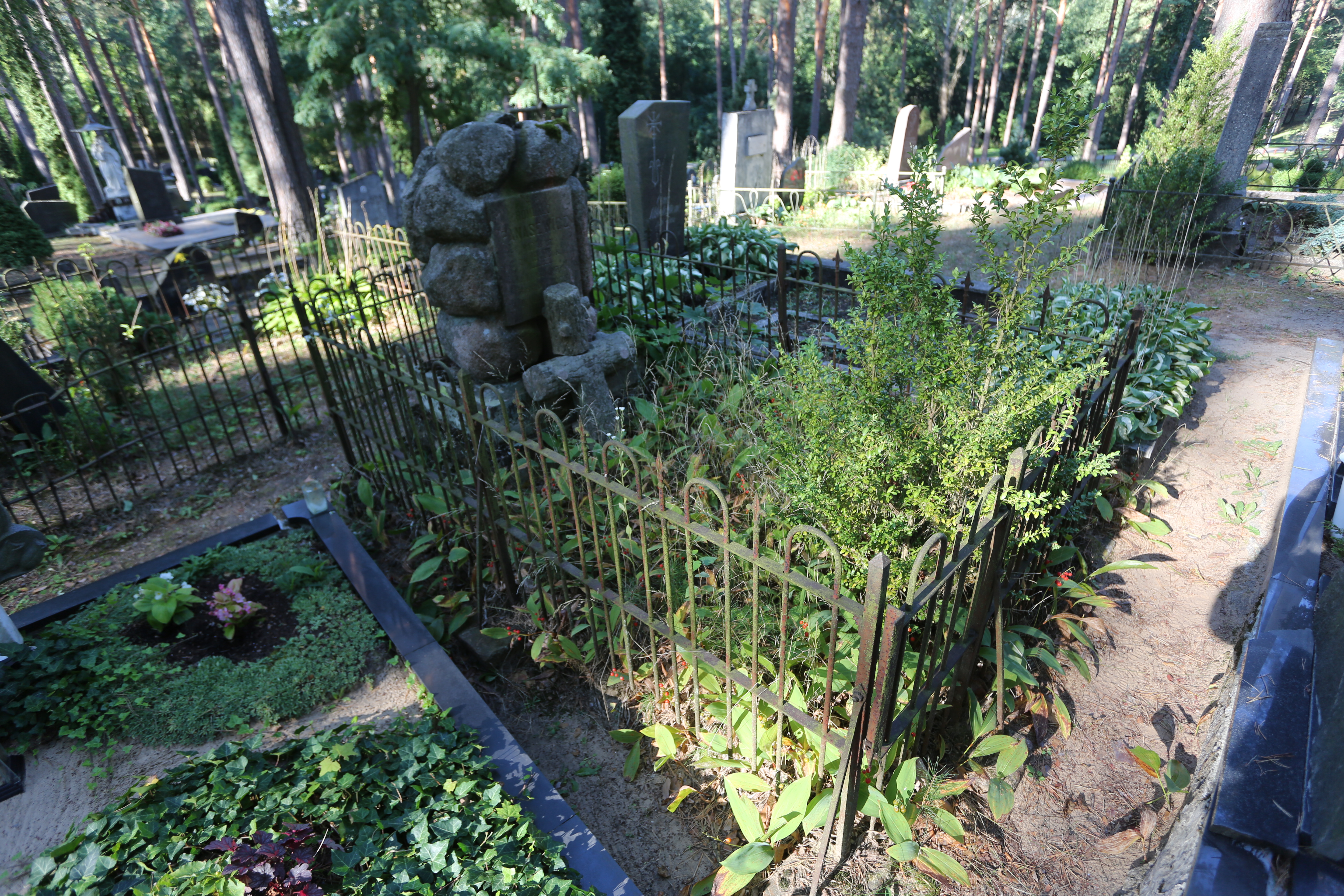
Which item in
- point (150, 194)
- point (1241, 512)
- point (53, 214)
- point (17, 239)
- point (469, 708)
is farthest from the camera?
point (53, 214)

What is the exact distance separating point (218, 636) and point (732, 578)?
2.26 m

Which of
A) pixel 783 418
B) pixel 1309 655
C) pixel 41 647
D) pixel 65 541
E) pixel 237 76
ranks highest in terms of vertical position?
pixel 237 76

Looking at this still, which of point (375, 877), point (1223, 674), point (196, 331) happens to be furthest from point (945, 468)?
point (196, 331)

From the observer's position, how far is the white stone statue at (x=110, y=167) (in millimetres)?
16234

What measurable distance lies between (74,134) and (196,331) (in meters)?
15.2

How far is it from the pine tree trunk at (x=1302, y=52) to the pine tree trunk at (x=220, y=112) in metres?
32.0

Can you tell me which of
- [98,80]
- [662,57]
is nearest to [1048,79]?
[662,57]

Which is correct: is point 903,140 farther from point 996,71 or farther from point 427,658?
point 996,71

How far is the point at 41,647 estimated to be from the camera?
110 inches

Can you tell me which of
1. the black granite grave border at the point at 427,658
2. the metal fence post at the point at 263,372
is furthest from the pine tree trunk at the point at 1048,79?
the black granite grave border at the point at 427,658

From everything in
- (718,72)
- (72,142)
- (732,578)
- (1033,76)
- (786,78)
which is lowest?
(732,578)

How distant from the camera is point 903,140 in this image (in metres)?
12.9

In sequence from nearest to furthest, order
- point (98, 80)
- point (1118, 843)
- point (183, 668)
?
1. point (1118, 843)
2. point (183, 668)
3. point (98, 80)

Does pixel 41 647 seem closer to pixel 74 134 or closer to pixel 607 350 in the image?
pixel 607 350
